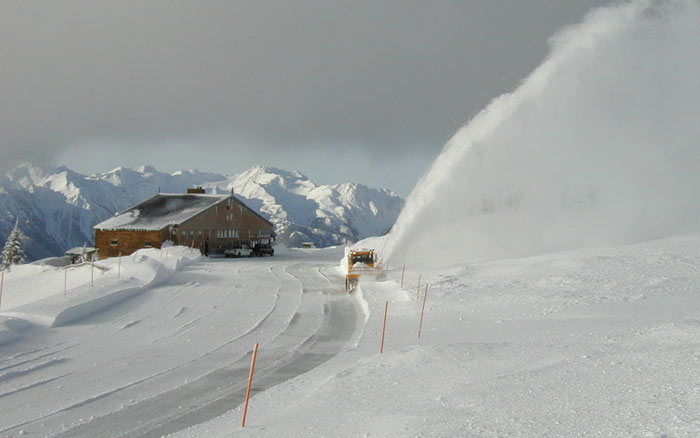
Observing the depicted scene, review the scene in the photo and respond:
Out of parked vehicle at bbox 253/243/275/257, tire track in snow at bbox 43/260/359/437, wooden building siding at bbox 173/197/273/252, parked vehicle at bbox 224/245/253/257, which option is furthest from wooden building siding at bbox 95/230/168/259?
tire track in snow at bbox 43/260/359/437

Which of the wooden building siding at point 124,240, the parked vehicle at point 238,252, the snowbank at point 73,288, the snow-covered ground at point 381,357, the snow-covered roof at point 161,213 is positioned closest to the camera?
the snow-covered ground at point 381,357

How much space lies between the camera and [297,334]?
20203 millimetres

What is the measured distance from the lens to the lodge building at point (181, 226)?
216ft

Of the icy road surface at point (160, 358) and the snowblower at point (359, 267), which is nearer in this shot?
the icy road surface at point (160, 358)

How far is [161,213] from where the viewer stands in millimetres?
70438

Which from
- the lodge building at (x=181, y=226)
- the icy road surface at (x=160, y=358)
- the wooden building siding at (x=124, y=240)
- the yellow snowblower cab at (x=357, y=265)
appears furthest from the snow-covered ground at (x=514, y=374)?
the lodge building at (x=181, y=226)

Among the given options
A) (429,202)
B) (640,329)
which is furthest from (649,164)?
(640,329)

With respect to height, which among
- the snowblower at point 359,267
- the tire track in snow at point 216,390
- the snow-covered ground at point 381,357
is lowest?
the tire track in snow at point 216,390

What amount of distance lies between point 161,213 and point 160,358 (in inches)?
2236

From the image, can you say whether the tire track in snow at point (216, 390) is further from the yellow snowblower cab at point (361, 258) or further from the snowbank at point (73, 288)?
the yellow snowblower cab at point (361, 258)

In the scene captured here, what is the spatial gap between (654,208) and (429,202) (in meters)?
22.3

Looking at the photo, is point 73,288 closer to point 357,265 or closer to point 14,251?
point 357,265

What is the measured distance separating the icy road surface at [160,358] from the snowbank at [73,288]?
2.07 ft

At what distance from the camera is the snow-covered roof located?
219 feet
